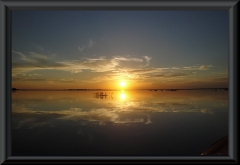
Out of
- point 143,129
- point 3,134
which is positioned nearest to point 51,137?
point 143,129

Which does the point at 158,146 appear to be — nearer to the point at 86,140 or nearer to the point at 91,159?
the point at 86,140

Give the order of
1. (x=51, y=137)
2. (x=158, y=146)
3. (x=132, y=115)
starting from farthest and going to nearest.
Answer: (x=132, y=115)
(x=51, y=137)
(x=158, y=146)

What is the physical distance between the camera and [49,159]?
4.96 ft

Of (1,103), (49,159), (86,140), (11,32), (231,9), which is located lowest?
(86,140)

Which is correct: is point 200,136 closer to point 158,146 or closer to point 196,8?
point 158,146

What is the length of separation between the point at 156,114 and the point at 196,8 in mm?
9424

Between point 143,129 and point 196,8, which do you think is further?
point 143,129

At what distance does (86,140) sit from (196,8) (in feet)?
21.6

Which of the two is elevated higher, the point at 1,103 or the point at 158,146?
the point at 1,103

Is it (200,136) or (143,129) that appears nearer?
(200,136)

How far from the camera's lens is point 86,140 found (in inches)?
293

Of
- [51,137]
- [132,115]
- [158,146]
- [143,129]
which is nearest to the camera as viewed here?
[158,146]
